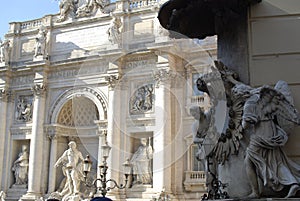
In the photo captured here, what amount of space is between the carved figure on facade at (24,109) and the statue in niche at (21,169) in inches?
69.9

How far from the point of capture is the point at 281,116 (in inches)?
162

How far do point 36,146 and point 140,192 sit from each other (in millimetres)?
5890

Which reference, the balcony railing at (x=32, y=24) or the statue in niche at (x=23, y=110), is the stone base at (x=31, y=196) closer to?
the statue in niche at (x=23, y=110)

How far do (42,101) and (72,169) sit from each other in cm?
390

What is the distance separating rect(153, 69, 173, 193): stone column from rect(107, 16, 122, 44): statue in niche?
9.08 ft

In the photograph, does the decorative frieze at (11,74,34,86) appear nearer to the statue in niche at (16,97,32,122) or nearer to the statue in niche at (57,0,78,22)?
the statue in niche at (16,97,32,122)

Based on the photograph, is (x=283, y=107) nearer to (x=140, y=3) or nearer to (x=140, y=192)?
(x=140, y=192)

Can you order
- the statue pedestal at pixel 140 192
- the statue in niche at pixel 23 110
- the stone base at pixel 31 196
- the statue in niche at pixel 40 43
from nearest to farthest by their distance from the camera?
the statue pedestal at pixel 140 192 → the stone base at pixel 31 196 → the statue in niche at pixel 40 43 → the statue in niche at pixel 23 110

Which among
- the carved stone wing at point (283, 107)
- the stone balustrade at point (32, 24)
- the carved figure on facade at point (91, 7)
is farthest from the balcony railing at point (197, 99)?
the carved stone wing at point (283, 107)

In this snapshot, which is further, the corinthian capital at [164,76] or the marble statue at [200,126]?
the corinthian capital at [164,76]

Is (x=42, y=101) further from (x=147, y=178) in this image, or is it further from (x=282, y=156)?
(x=282, y=156)

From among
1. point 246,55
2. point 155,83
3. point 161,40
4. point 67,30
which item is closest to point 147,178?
point 155,83

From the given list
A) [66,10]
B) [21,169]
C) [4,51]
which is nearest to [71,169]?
[21,169]

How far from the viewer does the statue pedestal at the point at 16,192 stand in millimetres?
21047
